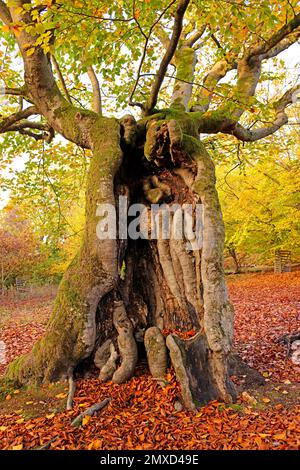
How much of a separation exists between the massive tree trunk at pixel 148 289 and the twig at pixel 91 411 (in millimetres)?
435

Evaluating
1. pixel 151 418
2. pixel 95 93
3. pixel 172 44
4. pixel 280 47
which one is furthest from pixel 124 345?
pixel 280 47

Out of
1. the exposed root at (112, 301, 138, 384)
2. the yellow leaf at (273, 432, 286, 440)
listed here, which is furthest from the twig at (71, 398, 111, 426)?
the yellow leaf at (273, 432, 286, 440)

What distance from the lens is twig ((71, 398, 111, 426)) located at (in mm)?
3331

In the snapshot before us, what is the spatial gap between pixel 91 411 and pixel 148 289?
185 centimetres

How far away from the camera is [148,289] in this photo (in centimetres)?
490

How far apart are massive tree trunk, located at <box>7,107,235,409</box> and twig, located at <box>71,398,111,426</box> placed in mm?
435

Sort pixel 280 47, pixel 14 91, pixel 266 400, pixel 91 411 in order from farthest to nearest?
1. pixel 280 47
2. pixel 14 91
3. pixel 266 400
4. pixel 91 411

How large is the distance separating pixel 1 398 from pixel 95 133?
3735 millimetres

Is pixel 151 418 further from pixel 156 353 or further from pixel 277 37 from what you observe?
pixel 277 37

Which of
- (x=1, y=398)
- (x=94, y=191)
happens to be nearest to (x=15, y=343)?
(x=1, y=398)

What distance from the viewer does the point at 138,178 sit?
5.16 meters

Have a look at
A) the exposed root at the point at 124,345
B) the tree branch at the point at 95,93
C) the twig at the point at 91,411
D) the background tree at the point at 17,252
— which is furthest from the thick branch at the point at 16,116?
the background tree at the point at 17,252

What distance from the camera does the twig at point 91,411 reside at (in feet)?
10.9
